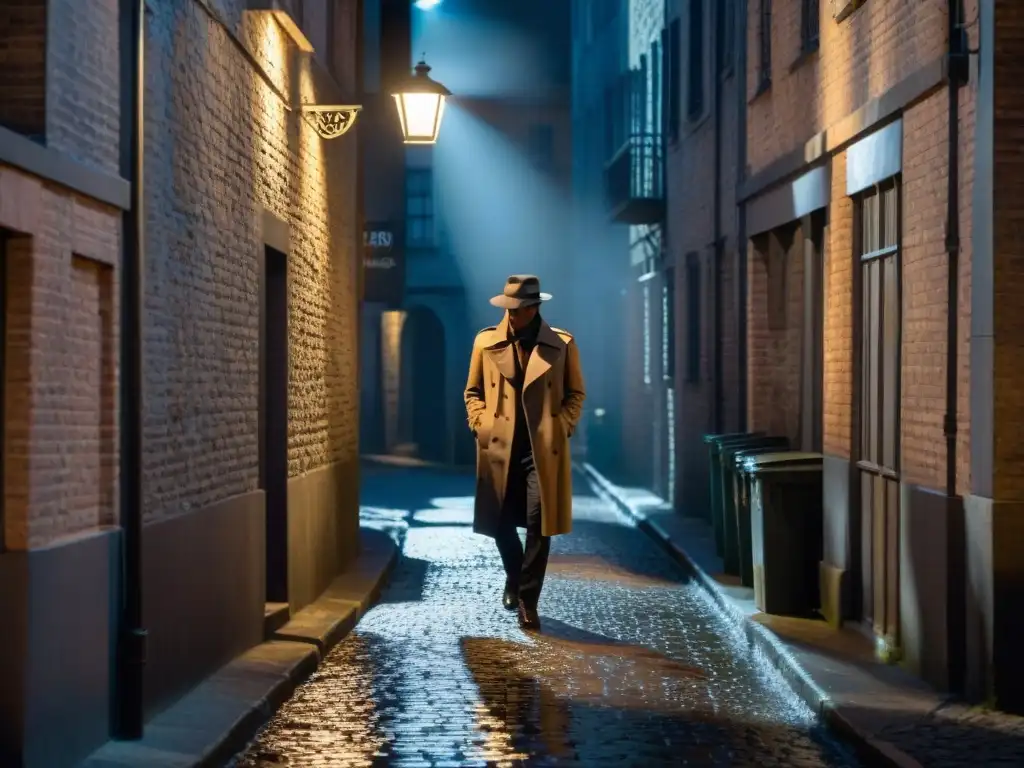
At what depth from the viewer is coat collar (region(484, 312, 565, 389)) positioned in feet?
37.4

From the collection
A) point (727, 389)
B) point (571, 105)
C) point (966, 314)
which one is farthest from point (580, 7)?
point (966, 314)

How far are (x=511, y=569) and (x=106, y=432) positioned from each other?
15.4ft

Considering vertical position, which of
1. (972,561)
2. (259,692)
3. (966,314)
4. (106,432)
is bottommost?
(259,692)

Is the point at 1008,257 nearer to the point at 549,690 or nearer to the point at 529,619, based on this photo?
the point at 549,690

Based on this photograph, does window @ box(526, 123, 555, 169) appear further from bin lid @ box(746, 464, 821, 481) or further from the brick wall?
the brick wall

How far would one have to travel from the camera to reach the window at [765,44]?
1518 cm

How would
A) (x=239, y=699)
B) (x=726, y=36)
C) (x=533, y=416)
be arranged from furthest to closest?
(x=726, y=36), (x=533, y=416), (x=239, y=699)

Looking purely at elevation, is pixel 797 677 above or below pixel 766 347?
below

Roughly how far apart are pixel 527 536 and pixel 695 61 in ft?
33.9

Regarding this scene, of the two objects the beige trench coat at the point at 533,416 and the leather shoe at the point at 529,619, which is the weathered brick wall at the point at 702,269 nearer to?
the beige trench coat at the point at 533,416

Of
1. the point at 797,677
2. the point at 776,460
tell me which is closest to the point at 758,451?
the point at 776,460

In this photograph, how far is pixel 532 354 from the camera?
37.6 ft

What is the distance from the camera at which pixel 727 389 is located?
697 inches

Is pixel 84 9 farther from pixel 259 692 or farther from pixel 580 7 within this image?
pixel 580 7
